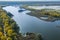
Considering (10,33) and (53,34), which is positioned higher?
(10,33)

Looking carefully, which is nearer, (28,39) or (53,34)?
(28,39)

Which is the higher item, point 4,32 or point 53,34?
point 4,32

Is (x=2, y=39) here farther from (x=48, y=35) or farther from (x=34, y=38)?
(x=48, y=35)

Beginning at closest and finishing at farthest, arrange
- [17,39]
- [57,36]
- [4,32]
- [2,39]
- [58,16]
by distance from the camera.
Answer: [2,39], [17,39], [4,32], [57,36], [58,16]

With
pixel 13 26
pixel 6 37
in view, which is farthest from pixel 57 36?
pixel 6 37

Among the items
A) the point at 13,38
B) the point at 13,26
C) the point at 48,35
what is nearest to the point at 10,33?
the point at 13,38

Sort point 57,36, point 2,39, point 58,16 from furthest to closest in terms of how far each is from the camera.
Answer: point 58,16
point 57,36
point 2,39

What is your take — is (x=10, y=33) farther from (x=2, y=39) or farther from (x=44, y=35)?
(x=44, y=35)

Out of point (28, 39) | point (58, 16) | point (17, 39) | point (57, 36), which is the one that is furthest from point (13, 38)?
point (58, 16)

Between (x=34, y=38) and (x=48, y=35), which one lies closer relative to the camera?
(x=34, y=38)

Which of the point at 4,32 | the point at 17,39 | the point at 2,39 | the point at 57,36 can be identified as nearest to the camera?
the point at 2,39
